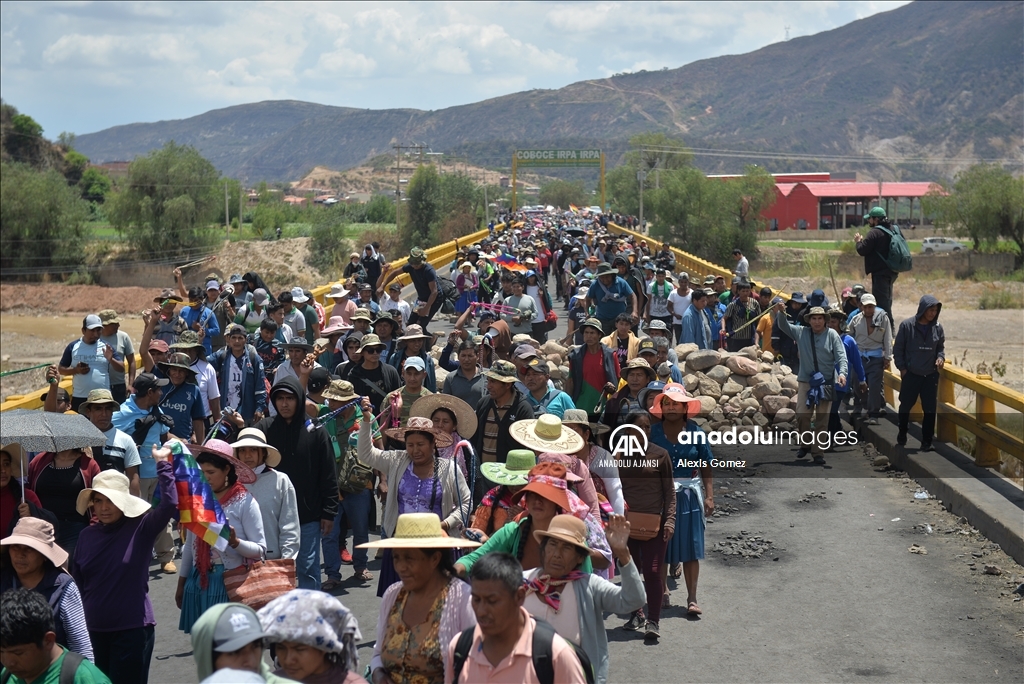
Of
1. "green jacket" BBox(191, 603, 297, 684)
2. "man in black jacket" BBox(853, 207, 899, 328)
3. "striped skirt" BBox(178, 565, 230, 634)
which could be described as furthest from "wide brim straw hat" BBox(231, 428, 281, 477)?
"man in black jacket" BBox(853, 207, 899, 328)

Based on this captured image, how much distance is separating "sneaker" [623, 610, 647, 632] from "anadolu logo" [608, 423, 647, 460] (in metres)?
1.11

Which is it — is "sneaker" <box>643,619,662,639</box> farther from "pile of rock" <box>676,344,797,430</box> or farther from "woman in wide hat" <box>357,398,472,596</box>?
"pile of rock" <box>676,344,797,430</box>

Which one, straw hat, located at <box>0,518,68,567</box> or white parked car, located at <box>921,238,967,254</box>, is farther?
white parked car, located at <box>921,238,967,254</box>

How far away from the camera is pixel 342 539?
356 inches

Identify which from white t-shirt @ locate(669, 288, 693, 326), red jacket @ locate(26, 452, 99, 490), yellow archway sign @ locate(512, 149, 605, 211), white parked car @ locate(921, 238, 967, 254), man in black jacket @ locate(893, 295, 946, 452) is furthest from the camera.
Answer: yellow archway sign @ locate(512, 149, 605, 211)

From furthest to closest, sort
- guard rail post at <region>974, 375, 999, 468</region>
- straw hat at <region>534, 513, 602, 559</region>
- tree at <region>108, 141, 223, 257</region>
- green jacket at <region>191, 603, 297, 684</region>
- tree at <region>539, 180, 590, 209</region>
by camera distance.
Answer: tree at <region>539, 180, 590, 209</region>, tree at <region>108, 141, 223, 257</region>, guard rail post at <region>974, 375, 999, 468</region>, straw hat at <region>534, 513, 602, 559</region>, green jacket at <region>191, 603, 297, 684</region>

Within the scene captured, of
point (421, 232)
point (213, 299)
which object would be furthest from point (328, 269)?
point (213, 299)

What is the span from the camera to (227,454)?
19.3 feet

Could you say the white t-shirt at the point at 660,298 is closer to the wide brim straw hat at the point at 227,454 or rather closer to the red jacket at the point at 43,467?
the red jacket at the point at 43,467

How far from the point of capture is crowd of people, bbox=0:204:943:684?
422 centimetres

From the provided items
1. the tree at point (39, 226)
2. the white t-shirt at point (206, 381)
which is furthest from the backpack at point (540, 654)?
the tree at point (39, 226)

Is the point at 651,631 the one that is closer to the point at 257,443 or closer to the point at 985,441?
the point at 257,443

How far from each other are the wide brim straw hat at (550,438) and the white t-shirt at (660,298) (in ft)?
36.0

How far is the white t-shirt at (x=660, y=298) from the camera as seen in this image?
17484 mm
